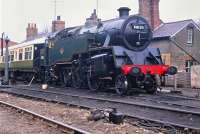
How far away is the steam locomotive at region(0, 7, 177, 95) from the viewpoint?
1647 centimetres

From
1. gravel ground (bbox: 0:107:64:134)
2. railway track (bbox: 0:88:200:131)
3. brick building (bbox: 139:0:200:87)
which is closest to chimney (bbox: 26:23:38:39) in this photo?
brick building (bbox: 139:0:200:87)

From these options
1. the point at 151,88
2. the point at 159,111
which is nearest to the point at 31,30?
the point at 151,88

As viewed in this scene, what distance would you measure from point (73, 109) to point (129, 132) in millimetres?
4334

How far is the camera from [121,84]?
639 inches

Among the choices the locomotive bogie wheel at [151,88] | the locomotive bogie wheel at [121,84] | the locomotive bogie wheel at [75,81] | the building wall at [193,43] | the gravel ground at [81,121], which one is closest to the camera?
the gravel ground at [81,121]

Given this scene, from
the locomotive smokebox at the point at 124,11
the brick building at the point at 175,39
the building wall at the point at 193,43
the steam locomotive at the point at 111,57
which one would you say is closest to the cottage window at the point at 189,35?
the brick building at the point at 175,39

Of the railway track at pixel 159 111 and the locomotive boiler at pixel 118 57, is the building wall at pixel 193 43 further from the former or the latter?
the railway track at pixel 159 111

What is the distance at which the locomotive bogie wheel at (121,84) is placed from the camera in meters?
15.8

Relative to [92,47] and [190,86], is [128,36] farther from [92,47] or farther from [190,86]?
[190,86]

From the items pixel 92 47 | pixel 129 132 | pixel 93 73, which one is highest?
pixel 92 47

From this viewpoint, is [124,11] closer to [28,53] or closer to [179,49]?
[28,53]

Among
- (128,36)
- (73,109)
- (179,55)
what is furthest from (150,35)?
(179,55)

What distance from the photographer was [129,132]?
7906 millimetres

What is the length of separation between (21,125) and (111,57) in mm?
7892
